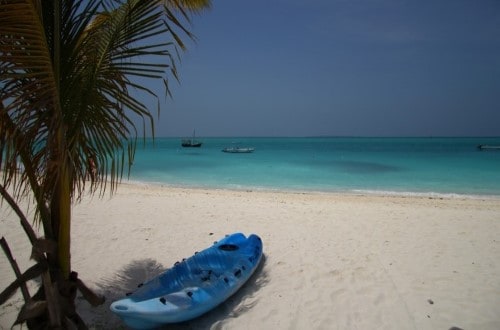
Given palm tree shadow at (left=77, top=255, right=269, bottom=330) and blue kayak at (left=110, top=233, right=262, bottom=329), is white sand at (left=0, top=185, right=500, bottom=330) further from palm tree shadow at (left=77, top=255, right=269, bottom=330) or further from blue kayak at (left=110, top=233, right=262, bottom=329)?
blue kayak at (left=110, top=233, right=262, bottom=329)

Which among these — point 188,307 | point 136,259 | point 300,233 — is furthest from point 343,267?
point 136,259

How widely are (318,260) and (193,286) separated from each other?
7.58ft

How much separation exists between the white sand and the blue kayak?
0.26 m

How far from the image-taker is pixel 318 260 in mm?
5285

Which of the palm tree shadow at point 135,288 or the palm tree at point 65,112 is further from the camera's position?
the palm tree shadow at point 135,288

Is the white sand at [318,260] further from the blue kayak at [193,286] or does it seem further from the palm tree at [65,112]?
the palm tree at [65,112]

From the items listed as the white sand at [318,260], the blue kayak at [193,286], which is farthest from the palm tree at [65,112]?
the white sand at [318,260]

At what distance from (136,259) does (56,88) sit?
12.5ft

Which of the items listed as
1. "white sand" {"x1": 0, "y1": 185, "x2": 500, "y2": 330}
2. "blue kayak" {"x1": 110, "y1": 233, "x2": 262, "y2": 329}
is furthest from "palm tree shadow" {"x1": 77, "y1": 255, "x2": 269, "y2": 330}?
"blue kayak" {"x1": 110, "y1": 233, "x2": 262, "y2": 329}

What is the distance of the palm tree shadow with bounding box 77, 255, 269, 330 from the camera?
3.49 metres

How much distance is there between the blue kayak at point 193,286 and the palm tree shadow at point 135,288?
0.15 meters

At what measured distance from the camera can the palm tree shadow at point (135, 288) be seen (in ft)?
11.5

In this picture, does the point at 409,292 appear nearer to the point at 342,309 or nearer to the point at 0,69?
the point at 342,309

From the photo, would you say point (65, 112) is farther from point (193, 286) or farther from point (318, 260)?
point (318, 260)
